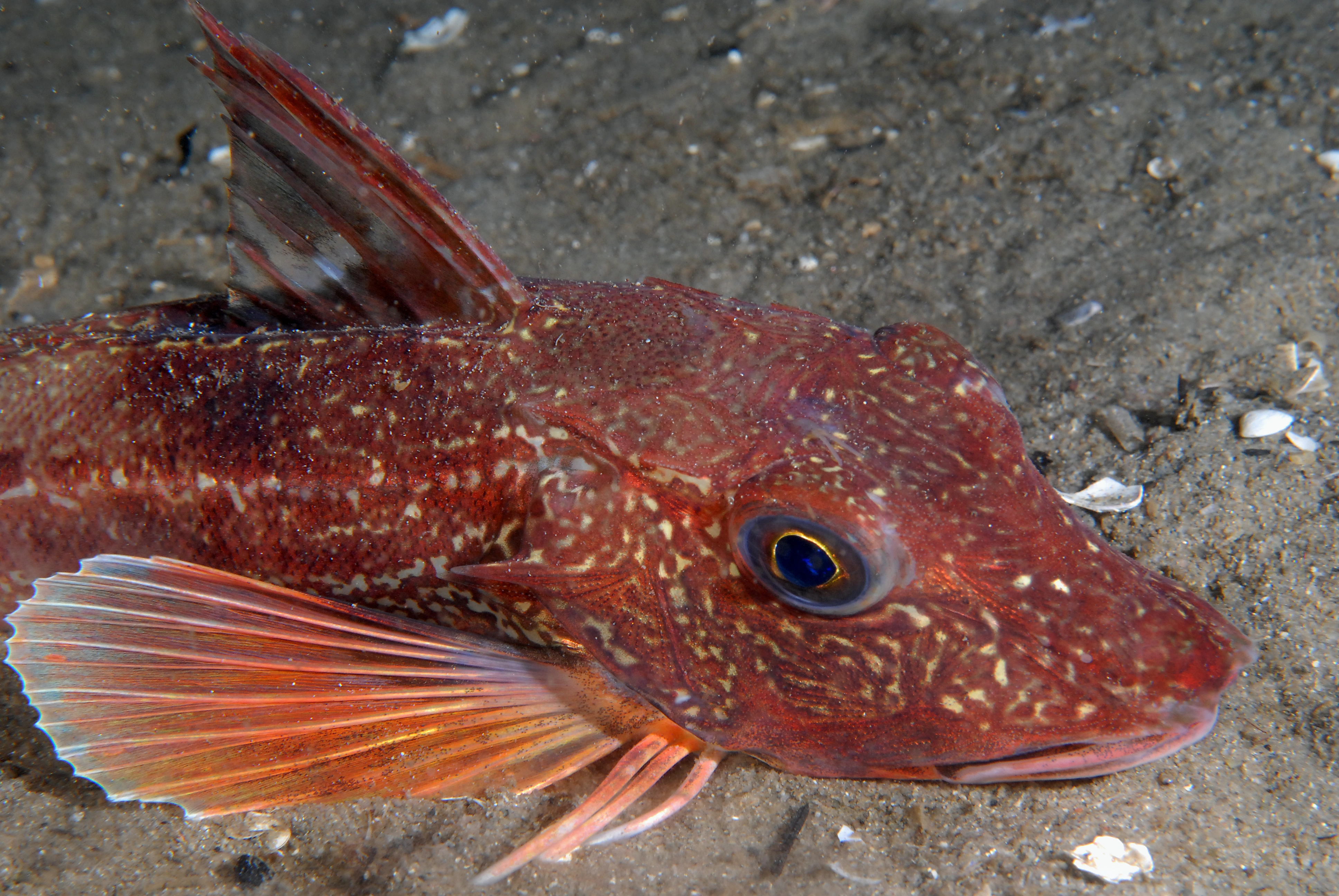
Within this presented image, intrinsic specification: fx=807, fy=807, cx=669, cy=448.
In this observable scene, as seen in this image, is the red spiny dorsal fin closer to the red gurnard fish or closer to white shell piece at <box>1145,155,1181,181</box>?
the red gurnard fish

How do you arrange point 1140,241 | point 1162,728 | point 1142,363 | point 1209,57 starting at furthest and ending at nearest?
point 1209,57 < point 1140,241 < point 1142,363 < point 1162,728

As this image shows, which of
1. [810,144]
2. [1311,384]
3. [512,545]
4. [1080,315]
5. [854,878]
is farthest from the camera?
[810,144]

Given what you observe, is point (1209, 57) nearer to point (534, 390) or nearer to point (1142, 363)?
point (1142, 363)

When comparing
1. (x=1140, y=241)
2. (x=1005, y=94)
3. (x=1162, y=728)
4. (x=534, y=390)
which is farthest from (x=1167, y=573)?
(x=1005, y=94)

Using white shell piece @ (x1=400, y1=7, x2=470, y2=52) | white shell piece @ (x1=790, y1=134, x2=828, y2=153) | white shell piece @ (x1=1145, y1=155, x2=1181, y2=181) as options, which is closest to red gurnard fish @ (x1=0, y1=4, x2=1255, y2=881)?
white shell piece @ (x1=790, y1=134, x2=828, y2=153)

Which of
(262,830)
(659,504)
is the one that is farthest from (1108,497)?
(262,830)

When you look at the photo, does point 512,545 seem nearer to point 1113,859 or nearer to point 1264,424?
point 1113,859
